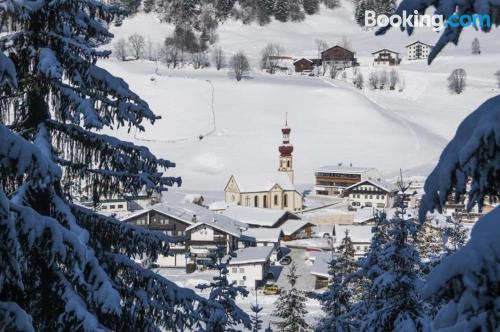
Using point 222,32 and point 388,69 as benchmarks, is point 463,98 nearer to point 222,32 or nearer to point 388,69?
point 388,69

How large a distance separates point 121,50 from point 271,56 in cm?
1582

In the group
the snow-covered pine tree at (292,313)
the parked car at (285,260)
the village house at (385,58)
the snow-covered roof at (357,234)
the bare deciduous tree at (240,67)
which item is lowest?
the parked car at (285,260)

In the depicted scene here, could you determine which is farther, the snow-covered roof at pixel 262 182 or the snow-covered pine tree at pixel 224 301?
the snow-covered roof at pixel 262 182

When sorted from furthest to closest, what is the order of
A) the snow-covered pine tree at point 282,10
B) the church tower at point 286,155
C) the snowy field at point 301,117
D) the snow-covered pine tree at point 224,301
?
the snow-covered pine tree at point 282,10, the snowy field at point 301,117, the church tower at point 286,155, the snow-covered pine tree at point 224,301

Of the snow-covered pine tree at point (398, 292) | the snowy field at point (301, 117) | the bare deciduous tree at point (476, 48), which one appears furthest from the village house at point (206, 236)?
the bare deciduous tree at point (476, 48)

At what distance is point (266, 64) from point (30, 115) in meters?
66.5

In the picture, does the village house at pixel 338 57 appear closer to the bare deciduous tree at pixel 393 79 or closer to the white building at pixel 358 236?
the bare deciduous tree at pixel 393 79

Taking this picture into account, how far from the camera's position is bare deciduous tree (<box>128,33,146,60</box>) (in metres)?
71.4

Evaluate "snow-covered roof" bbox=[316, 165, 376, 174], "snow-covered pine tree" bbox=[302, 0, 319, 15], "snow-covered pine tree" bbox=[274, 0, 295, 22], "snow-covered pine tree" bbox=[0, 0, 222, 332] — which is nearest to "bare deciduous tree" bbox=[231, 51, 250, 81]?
"snow-covered roof" bbox=[316, 165, 376, 174]

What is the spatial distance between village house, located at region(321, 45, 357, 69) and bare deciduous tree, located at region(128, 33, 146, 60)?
19.6 meters

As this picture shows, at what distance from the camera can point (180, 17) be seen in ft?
275

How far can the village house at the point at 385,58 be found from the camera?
222 feet

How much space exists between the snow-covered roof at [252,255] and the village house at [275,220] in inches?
161

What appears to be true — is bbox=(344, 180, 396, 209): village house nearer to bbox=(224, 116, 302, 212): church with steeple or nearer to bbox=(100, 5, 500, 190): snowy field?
bbox=(224, 116, 302, 212): church with steeple
